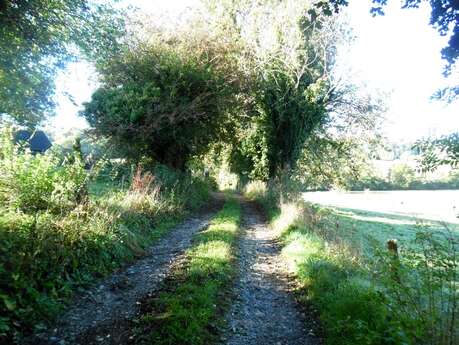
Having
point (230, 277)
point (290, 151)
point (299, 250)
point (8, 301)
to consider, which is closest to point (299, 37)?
point (290, 151)

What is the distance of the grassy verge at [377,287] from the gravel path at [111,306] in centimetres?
280

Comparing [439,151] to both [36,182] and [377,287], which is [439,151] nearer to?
[377,287]

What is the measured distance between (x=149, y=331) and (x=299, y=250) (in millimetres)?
5024

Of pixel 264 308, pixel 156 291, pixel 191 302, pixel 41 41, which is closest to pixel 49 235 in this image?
pixel 156 291

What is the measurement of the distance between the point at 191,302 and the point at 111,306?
4.01 feet

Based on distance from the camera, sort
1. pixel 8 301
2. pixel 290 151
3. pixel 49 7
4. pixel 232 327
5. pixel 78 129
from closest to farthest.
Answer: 1. pixel 8 301
2. pixel 232 327
3. pixel 49 7
4. pixel 78 129
5. pixel 290 151

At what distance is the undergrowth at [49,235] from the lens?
448 centimetres

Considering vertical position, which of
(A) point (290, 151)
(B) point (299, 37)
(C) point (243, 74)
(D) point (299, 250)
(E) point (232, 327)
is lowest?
(E) point (232, 327)

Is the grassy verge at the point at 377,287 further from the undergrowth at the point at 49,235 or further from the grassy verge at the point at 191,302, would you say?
the undergrowth at the point at 49,235

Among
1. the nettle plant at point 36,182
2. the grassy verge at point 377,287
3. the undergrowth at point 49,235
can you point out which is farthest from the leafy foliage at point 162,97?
the grassy verge at point 377,287

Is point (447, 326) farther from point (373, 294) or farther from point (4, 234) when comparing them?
point (4, 234)

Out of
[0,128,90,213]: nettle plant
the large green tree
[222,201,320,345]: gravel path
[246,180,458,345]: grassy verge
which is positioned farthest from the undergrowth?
[246,180,458,345]: grassy verge

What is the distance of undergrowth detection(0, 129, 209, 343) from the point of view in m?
4.48

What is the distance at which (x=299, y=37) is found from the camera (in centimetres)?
1850
